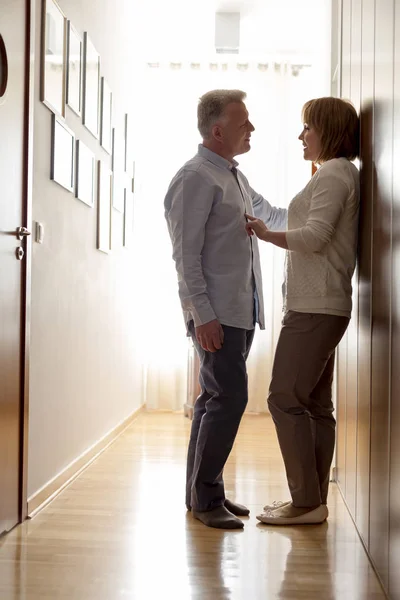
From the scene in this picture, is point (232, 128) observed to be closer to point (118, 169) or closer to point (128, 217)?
point (118, 169)

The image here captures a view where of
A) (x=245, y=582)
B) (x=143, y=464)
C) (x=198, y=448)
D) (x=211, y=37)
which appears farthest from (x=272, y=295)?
(x=245, y=582)

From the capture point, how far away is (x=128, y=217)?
4801 mm

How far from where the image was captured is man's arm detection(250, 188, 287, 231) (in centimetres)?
292

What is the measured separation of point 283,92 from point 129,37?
141 cm

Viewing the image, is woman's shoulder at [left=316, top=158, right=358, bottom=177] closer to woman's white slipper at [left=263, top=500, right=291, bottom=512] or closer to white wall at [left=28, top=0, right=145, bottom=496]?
white wall at [left=28, top=0, right=145, bottom=496]

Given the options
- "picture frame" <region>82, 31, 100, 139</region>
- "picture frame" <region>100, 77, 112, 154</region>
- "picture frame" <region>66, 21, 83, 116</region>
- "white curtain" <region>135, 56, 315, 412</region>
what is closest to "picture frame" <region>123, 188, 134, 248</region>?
"white curtain" <region>135, 56, 315, 412</region>

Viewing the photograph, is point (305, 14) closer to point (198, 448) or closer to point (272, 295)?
point (272, 295)

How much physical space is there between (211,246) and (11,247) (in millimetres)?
668

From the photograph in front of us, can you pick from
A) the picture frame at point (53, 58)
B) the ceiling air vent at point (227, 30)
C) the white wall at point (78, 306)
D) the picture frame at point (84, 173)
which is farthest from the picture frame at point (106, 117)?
the ceiling air vent at point (227, 30)

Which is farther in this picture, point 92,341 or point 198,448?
point 92,341

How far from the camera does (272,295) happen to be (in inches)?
218

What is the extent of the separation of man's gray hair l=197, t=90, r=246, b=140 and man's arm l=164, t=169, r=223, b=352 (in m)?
0.23

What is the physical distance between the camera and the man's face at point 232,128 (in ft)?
8.44

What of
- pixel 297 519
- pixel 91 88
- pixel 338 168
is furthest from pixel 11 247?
pixel 91 88
